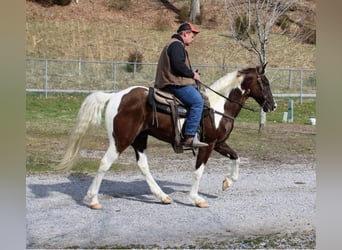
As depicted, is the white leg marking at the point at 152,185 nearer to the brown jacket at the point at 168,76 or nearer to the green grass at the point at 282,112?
the brown jacket at the point at 168,76

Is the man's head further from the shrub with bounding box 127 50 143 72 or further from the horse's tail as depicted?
the shrub with bounding box 127 50 143 72

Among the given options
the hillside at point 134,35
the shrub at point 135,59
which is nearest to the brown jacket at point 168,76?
the shrub at point 135,59

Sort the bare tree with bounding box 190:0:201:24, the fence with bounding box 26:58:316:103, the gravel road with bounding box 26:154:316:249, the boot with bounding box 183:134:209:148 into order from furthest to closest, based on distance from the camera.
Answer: the bare tree with bounding box 190:0:201:24 → the fence with bounding box 26:58:316:103 → the boot with bounding box 183:134:209:148 → the gravel road with bounding box 26:154:316:249

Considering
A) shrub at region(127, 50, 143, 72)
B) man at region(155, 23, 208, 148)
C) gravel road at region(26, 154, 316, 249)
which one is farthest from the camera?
shrub at region(127, 50, 143, 72)

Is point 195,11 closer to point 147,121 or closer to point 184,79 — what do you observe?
point 184,79

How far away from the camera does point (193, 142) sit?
606 centimetres

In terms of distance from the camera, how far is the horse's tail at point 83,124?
6.06 m

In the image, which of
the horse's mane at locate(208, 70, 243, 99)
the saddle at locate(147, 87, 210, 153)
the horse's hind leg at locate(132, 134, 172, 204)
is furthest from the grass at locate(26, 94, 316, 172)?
the horse's mane at locate(208, 70, 243, 99)

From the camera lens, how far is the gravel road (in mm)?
4863

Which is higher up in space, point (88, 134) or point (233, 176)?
point (88, 134)

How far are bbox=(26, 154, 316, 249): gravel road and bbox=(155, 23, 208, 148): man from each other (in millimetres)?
Result: 1070

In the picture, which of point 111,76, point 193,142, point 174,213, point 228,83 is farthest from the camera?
point 111,76

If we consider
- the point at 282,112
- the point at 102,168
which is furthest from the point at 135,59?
the point at 102,168

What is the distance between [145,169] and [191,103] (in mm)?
1118
